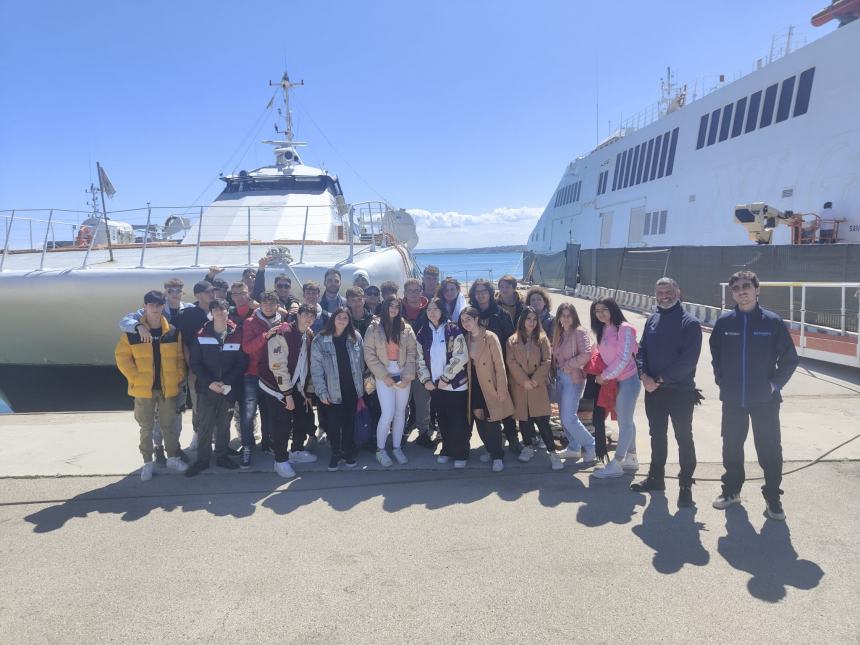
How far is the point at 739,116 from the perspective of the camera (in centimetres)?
1670

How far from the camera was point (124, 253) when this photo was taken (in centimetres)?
1030

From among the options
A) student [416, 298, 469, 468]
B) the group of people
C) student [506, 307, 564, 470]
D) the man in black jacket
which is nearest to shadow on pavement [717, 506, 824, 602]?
the man in black jacket

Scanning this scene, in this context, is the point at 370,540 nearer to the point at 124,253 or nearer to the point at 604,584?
the point at 604,584

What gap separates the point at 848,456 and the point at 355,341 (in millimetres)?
4629

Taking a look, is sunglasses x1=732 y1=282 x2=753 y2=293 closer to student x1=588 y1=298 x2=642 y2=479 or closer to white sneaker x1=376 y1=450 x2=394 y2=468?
student x1=588 y1=298 x2=642 y2=479

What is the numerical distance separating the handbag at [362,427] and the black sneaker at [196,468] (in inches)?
55.0

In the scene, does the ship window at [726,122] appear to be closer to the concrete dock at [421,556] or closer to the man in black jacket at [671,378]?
the concrete dock at [421,556]

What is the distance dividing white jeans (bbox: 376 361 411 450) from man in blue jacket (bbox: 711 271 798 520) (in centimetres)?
270

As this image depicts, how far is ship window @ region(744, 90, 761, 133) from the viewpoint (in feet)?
51.9

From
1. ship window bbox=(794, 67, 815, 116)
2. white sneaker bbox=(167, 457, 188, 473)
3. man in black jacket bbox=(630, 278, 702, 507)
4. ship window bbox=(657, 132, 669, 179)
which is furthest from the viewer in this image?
ship window bbox=(657, 132, 669, 179)

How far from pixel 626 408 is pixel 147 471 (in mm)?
4278

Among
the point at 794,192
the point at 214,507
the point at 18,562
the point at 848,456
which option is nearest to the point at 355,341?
the point at 214,507

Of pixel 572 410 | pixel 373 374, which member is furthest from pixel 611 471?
pixel 373 374

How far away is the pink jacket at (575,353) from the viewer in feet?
15.2
